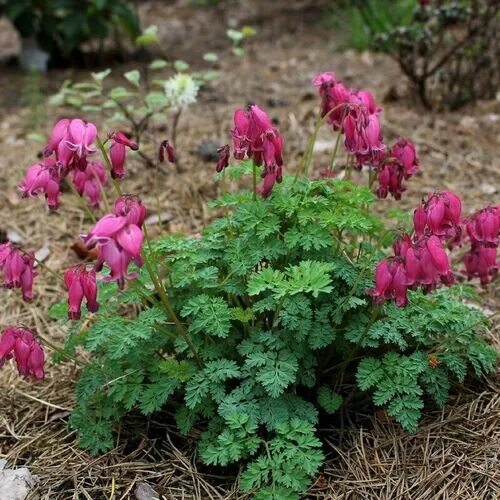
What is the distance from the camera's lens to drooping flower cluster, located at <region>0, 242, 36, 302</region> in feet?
6.84

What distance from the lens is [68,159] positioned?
6.35ft

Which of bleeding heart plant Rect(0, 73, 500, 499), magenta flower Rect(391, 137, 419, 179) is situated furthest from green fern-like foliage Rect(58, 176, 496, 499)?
magenta flower Rect(391, 137, 419, 179)

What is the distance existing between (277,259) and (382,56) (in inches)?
195

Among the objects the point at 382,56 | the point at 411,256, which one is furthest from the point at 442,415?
the point at 382,56

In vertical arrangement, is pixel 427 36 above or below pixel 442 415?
above

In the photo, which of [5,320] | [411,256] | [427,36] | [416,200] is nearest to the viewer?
[411,256]

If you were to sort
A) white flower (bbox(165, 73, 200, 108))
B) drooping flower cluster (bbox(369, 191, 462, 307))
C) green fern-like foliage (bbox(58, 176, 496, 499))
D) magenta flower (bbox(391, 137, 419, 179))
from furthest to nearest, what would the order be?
white flower (bbox(165, 73, 200, 108)), magenta flower (bbox(391, 137, 419, 179)), green fern-like foliage (bbox(58, 176, 496, 499)), drooping flower cluster (bbox(369, 191, 462, 307))

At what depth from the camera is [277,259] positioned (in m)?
2.21

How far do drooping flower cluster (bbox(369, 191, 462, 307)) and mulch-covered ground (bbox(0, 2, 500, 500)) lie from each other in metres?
0.56

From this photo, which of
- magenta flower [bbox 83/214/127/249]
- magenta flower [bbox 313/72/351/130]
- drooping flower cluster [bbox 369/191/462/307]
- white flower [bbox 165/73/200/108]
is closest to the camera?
magenta flower [bbox 83/214/127/249]

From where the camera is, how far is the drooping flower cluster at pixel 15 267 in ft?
6.84

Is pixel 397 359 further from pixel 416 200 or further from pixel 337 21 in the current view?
pixel 337 21

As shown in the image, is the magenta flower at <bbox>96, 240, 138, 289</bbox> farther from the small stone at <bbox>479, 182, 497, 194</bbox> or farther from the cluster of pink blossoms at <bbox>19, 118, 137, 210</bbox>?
the small stone at <bbox>479, 182, 497, 194</bbox>

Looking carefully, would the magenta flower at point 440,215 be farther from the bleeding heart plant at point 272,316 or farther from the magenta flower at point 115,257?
the magenta flower at point 115,257
